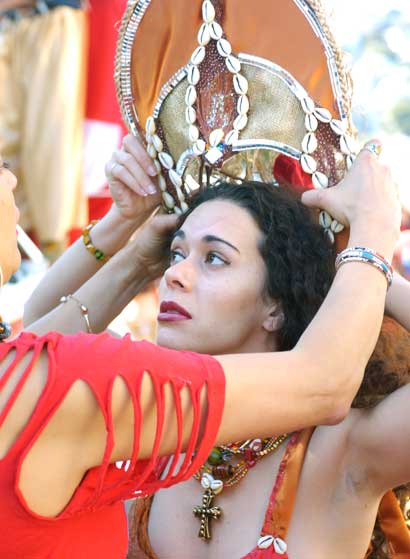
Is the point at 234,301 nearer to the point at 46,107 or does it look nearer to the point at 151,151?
the point at 151,151

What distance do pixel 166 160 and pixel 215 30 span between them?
32 centimetres

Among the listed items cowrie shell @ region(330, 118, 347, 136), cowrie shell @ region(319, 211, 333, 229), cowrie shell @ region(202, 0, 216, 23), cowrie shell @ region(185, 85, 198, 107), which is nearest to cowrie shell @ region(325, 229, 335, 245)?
cowrie shell @ region(319, 211, 333, 229)

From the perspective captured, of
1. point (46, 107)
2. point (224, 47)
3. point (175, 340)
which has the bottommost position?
point (46, 107)

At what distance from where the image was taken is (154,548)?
2.17m

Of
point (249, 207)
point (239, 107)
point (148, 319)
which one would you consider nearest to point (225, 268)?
point (249, 207)

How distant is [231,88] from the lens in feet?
7.30

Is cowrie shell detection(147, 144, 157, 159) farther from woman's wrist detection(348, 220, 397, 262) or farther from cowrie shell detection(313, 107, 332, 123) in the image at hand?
woman's wrist detection(348, 220, 397, 262)

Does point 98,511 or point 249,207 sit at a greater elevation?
point 249,207

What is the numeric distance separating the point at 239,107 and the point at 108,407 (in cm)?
96

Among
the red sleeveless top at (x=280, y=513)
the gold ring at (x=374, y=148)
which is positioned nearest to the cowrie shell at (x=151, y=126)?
the gold ring at (x=374, y=148)

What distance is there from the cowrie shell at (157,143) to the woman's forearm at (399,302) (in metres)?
0.64

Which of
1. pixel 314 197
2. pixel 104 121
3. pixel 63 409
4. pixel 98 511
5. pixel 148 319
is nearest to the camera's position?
pixel 63 409

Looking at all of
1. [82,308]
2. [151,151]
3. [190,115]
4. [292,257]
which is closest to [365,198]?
[292,257]

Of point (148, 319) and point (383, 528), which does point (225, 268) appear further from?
point (148, 319)
